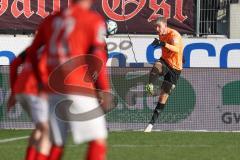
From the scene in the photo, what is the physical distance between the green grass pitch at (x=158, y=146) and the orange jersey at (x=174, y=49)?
1369 mm

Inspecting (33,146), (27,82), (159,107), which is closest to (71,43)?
(27,82)

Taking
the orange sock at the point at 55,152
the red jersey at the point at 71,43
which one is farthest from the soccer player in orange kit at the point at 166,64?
the red jersey at the point at 71,43

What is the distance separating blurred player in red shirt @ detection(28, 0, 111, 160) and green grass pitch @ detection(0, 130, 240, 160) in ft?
10.1

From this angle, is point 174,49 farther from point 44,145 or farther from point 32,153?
point 44,145

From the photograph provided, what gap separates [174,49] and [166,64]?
40 centimetres

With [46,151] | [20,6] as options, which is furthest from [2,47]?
[46,151]

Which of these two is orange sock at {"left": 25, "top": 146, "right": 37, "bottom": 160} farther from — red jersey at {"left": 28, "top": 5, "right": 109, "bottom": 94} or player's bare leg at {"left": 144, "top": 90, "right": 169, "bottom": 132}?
player's bare leg at {"left": 144, "top": 90, "right": 169, "bottom": 132}

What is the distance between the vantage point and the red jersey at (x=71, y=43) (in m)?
5.97

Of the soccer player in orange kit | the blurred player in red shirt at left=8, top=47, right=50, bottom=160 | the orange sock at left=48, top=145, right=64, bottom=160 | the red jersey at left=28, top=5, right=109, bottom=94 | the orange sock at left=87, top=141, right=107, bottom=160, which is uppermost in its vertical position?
the red jersey at left=28, top=5, right=109, bottom=94

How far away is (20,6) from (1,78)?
684cm

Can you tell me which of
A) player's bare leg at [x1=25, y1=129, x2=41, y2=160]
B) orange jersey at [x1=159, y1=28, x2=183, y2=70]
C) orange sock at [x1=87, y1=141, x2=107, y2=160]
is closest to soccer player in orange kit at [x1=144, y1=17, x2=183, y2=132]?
orange jersey at [x1=159, y1=28, x2=183, y2=70]

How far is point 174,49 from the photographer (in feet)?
44.0

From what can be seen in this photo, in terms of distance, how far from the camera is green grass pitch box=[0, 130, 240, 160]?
9.61 m

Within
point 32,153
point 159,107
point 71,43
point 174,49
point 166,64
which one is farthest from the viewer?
point 166,64
